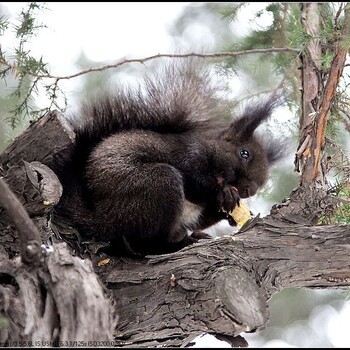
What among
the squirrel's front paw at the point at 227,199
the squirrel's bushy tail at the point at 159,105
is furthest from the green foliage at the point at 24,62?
the squirrel's front paw at the point at 227,199

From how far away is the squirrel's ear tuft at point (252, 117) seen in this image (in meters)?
2.98

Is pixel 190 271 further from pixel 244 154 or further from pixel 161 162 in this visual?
pixel 244 154

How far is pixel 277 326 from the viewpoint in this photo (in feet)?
14.8

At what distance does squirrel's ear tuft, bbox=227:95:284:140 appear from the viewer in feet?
9.79

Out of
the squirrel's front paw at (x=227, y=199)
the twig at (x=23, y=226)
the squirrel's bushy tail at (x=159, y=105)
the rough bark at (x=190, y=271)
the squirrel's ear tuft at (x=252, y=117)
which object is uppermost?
the squirrel's bushy tail at (x=159, y=105)

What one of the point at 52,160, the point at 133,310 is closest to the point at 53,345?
the point at 133,310

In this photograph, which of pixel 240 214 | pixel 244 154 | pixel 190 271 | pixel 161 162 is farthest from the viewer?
pixel 244 154

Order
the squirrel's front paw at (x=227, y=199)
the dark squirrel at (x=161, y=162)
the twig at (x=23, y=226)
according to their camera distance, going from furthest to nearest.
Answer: the squirrel's front paw at (x=227, y=199), the dark squirrel at (x=161, y=162), the twig at (x=23, y=226)

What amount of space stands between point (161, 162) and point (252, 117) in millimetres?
546

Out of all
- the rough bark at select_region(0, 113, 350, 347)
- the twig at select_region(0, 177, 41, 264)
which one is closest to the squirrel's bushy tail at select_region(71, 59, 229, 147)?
the rough bark at select_region(0, 113, 350, 347)

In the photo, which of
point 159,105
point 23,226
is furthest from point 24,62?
point 23,226

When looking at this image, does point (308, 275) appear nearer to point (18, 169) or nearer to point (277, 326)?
point (18, 169)

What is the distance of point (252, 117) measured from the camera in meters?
3.04

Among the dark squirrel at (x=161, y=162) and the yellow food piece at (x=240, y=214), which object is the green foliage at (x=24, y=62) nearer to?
the dark squirrel at (x=161, y=162)
